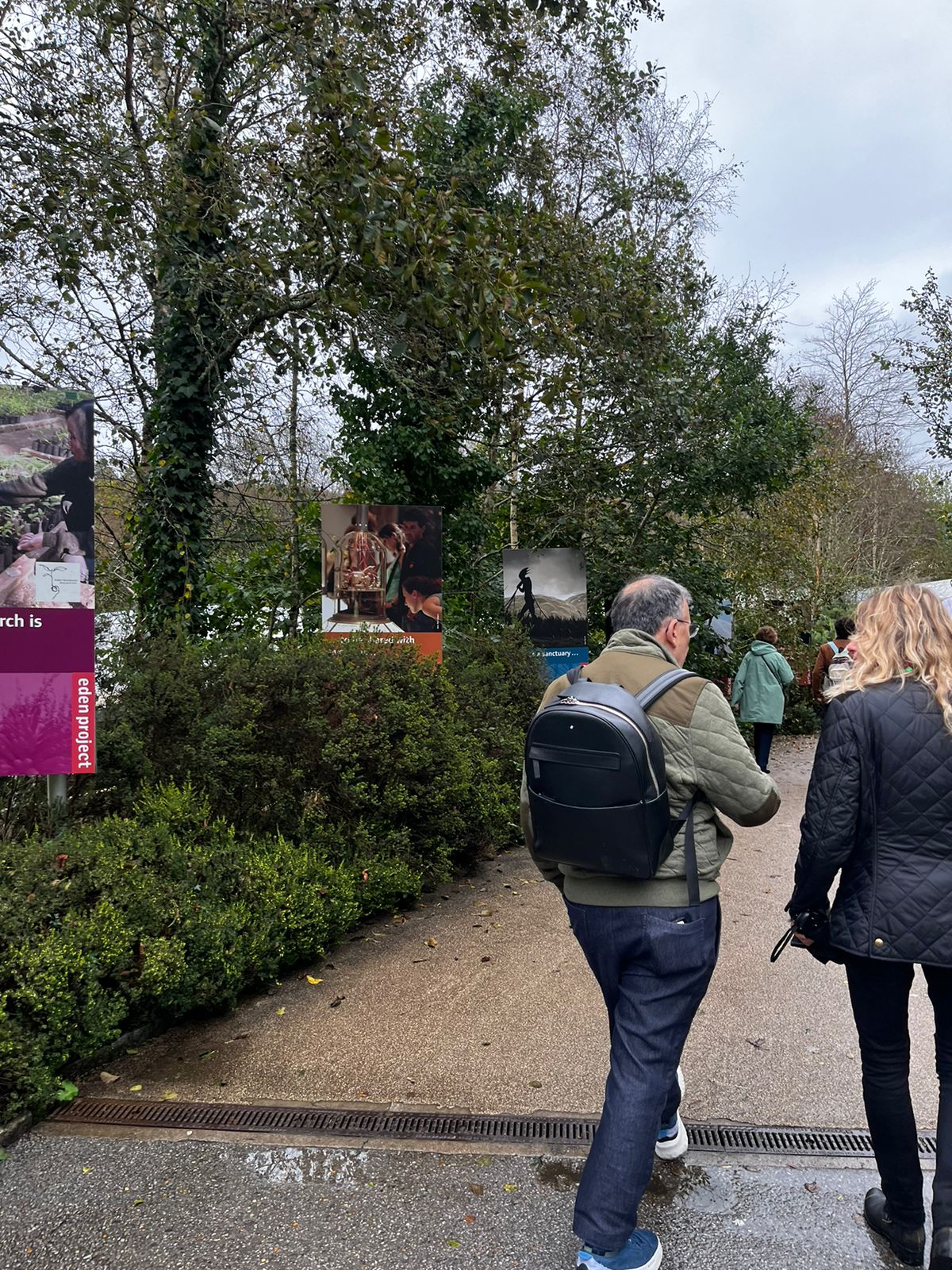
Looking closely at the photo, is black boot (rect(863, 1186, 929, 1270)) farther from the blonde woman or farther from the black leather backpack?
the black leather backpack

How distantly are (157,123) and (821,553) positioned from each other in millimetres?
18038

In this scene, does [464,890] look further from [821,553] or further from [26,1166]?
[821,553]

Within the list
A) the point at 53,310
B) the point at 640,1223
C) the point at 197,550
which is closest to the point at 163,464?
the point at 197,550

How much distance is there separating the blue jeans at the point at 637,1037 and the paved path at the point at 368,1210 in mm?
347

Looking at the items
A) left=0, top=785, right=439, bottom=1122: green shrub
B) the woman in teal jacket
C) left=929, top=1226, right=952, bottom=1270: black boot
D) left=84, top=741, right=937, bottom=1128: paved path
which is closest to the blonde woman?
left=929, top=1226, right=952, bottom=1270: black boot

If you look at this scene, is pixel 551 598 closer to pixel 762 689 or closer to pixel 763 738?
pixel 762 689

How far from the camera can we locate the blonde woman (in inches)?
93.6

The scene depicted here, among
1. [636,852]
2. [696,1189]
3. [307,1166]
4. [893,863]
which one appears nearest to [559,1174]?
[696,1189]

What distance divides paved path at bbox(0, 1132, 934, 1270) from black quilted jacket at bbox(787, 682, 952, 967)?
930 mm

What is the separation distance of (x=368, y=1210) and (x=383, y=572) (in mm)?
5008

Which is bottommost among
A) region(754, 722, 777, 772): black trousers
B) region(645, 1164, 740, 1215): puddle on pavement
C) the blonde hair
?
region(645, 1164, 740, 1215): puddle on pavement

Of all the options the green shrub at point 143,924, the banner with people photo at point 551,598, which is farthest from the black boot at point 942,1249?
the banner with people photo at point 551,598

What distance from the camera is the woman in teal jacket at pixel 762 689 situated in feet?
36.9

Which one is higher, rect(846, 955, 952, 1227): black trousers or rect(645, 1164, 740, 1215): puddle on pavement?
rect(846, 955, 952, 1227): black trousers
